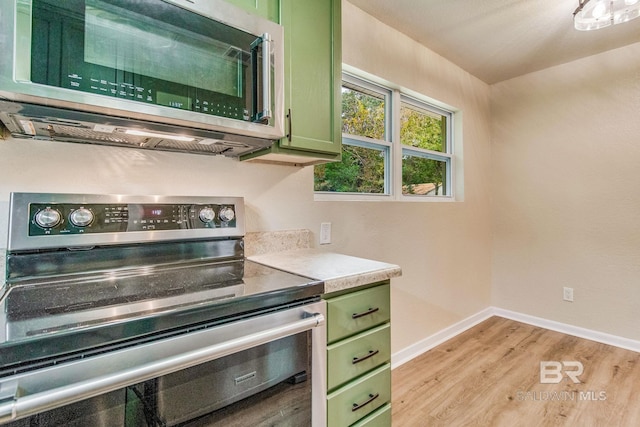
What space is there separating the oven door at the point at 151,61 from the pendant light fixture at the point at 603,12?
1.70 m

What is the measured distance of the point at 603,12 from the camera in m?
1.71

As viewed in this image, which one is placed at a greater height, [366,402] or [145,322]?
[145,322]

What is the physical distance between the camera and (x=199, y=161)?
4.55 feet

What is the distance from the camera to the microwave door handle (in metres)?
1.11

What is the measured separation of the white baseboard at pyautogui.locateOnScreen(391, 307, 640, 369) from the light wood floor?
5 cm

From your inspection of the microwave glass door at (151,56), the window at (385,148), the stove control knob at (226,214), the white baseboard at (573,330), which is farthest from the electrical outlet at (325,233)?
the white baseboard at (573,330)

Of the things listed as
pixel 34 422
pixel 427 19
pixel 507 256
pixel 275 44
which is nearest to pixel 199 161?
pixel 275 44

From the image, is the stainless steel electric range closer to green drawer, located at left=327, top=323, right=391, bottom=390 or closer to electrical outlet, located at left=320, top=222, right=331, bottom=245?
green drawer, located at left=327, top=323, right=391, bottom=390

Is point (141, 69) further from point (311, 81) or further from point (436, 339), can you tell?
point (436, 339)

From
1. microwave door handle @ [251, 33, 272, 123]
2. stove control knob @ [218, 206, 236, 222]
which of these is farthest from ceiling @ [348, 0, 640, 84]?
stove control knob @ [218, 206, 236, 222]

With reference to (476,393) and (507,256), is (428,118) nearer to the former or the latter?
(507,256)

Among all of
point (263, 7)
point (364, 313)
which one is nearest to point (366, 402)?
point (364, 313)

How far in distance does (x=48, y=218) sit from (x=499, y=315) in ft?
12.0

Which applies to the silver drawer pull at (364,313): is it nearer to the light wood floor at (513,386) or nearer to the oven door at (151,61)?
the oven door at (151,61)
